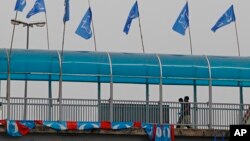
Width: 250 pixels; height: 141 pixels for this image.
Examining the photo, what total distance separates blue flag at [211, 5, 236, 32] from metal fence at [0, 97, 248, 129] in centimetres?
888

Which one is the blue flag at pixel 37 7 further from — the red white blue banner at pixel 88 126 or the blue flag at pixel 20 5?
the red white blue banner at pixel 88 126

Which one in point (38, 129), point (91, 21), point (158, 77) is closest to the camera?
point (38, 129)

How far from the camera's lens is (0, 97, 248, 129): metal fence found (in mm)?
53781

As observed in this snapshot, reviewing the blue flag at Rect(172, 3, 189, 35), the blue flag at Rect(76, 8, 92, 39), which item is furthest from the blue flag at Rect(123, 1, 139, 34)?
the blue flag at Rect(76, 8, 92, 39)

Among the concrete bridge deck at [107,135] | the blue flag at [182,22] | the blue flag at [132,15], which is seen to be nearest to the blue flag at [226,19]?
the blue flag at [182,22]

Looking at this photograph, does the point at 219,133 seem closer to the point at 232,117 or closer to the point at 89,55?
the point at 232,117

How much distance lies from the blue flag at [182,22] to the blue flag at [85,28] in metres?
4.65

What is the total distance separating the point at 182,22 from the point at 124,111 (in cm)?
1025

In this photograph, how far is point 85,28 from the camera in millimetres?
62062

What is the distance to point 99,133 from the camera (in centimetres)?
5394

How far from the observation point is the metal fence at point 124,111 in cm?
5378

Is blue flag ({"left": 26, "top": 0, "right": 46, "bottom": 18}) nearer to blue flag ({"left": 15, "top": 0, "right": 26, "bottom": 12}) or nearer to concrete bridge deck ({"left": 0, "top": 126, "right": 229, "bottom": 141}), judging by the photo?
blue flag ({"left": 15, "top": 0, "right": 26, "bottom": 12})

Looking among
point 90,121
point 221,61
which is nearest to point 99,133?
point 90,121

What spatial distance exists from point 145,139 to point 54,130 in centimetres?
426
